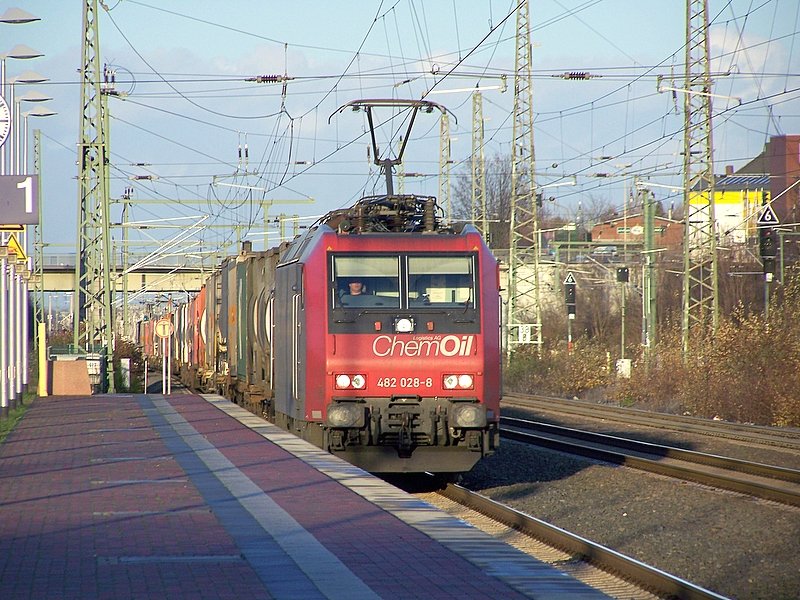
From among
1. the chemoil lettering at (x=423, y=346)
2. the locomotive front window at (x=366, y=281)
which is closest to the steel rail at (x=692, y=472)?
the chemoil lettering at (x=423, y=346)

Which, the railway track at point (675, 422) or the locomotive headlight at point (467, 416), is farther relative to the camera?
the railway track at point (675, 422)

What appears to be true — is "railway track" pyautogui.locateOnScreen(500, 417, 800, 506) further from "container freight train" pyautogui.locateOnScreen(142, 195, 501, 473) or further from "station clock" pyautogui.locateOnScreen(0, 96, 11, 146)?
"station clock" pyautogui.locateOnScreen(0, 96, 11, 146)

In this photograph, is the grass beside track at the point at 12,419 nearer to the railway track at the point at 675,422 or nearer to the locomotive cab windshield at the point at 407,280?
the locomotive cab windshield at the point at 407,280

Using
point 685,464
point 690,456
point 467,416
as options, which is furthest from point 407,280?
point 690,456

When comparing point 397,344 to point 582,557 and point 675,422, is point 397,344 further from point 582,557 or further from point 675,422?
point 675,422

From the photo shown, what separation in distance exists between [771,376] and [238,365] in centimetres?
1246

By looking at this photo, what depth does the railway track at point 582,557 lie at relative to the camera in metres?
8.95

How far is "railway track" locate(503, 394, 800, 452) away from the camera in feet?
72.5

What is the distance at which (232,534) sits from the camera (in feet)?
30.0

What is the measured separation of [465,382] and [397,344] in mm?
1007

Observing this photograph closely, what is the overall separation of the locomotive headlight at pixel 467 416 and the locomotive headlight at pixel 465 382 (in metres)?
0.28

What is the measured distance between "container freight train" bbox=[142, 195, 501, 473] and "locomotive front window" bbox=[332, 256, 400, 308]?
13mm

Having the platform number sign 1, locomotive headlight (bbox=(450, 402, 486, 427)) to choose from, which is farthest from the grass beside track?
locomotive headlight (bbox=(450, 402, 486, 427))

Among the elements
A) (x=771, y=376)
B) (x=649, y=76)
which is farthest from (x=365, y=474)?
(x=649, y=76)
